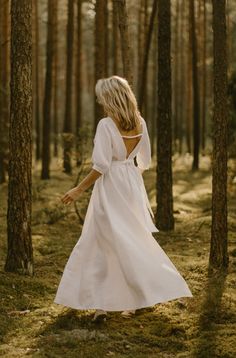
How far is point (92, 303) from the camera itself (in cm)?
525

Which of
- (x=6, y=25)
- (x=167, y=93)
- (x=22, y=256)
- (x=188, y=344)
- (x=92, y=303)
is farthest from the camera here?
(x=6, y=25)

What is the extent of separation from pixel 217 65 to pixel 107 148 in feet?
7.52

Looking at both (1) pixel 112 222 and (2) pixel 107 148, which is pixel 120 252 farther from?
(2) pixel 107 148

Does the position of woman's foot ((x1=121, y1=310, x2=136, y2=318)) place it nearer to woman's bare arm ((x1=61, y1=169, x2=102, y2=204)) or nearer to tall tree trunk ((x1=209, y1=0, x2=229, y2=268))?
woman's bare arm ((x1=61, y1=169, x2=102, y2=204))

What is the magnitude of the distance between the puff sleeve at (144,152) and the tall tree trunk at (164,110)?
12.6 ft

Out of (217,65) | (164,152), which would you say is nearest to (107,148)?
(217,65)

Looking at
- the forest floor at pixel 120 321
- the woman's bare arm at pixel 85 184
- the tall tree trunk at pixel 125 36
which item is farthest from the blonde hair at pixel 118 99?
the tall tree trunk at pixel 125 36

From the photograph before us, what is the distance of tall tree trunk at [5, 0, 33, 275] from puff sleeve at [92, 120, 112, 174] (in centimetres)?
150

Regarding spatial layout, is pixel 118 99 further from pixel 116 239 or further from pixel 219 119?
pixel 219 119

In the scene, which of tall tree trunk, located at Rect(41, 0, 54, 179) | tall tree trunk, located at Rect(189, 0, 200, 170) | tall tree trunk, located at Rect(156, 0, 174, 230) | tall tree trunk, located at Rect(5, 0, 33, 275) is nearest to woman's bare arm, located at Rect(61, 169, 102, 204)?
tall tree trunk, located at Rect(5, 0, 33, 275)

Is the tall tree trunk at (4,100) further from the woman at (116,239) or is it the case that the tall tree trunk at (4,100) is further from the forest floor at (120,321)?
the woman at (116,239)

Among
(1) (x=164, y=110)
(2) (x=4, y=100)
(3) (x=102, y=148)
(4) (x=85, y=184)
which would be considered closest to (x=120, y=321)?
(4) (x=85, y=184)

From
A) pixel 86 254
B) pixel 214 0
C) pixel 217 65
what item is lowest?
pixel 86 254

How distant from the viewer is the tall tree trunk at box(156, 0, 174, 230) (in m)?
9.51
